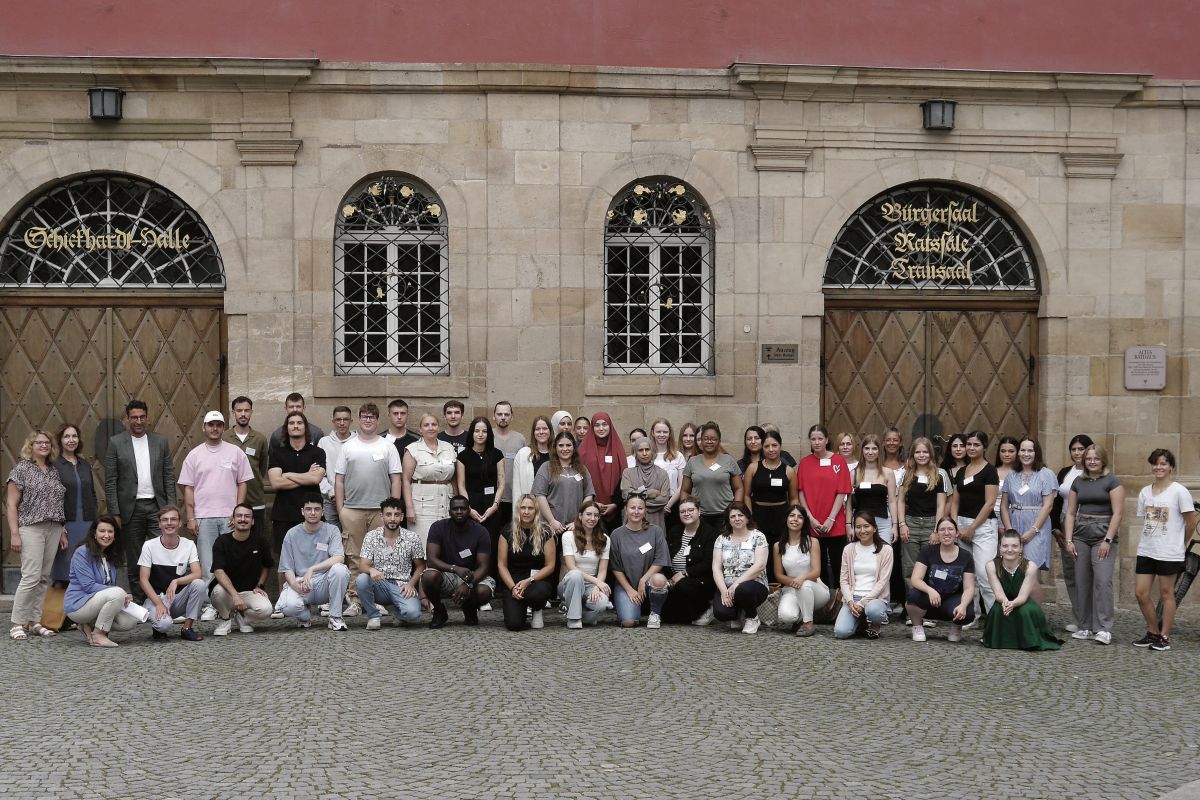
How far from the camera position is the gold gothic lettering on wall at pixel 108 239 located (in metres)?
14.6

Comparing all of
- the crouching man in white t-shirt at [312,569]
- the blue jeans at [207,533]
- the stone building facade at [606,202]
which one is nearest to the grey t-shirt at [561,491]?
the crouching man in white t-shirt at [312,569]

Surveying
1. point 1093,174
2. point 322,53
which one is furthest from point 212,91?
A: point 1093,174

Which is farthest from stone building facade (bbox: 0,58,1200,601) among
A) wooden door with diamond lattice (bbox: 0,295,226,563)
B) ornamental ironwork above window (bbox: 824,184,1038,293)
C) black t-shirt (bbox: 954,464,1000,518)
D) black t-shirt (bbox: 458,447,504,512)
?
black t-shirt (bbox: 954,464,1000,518)

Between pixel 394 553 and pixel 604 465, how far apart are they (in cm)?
201

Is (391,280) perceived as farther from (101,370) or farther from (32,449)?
(32,449)

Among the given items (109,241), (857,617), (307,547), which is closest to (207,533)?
(307,547)

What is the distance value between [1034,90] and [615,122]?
4.28 metres

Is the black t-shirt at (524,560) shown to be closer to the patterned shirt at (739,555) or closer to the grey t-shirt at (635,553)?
the grey t-shirt at (635,553)

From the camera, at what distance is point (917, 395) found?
15.4 m

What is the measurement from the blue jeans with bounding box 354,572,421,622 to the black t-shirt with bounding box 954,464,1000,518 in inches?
180

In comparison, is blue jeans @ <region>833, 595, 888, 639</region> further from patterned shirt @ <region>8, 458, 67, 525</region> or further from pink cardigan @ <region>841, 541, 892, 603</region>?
patterned shirt @ <region>8, 458, 67, 525</region>

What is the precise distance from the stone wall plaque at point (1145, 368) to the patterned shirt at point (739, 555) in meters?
5.30

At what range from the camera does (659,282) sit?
15016mm

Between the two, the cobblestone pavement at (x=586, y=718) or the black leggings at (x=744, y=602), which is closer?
the cobblestone pavement at (x=586, y=718)
